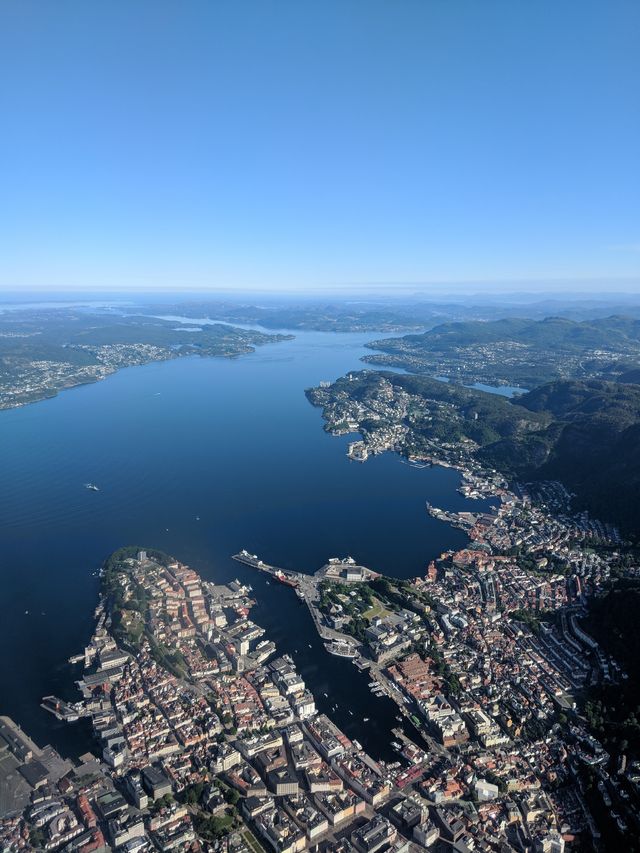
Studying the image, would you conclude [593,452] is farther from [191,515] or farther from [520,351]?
[520,351]

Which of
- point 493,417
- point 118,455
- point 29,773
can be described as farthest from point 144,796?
point 493,417

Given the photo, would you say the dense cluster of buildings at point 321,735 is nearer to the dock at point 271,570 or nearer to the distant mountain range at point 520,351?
the dock at point 271,570

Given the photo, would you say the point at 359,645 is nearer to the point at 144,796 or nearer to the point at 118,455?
the point at 144,796

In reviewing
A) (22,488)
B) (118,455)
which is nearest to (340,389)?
(118,455)

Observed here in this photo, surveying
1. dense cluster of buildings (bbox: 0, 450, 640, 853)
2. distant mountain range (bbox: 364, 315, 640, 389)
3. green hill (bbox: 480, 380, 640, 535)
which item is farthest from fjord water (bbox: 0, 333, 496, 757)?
distant mountain range (bbox: 364, 315, 640, 389)

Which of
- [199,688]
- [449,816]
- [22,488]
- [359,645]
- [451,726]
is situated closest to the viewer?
[449,816]

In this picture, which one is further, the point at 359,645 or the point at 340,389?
the point at 340,389

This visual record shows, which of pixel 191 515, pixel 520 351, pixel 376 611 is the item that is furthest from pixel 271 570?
pixel 520 351

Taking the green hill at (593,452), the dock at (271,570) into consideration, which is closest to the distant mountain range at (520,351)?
the green hill at (593,452)

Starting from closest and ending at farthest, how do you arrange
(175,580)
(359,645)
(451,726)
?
(451,726) → (359,645) → (175,580)

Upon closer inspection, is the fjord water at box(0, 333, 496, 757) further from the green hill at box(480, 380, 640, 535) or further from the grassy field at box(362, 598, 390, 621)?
the green hill at box(480, 380, 640, 535)
